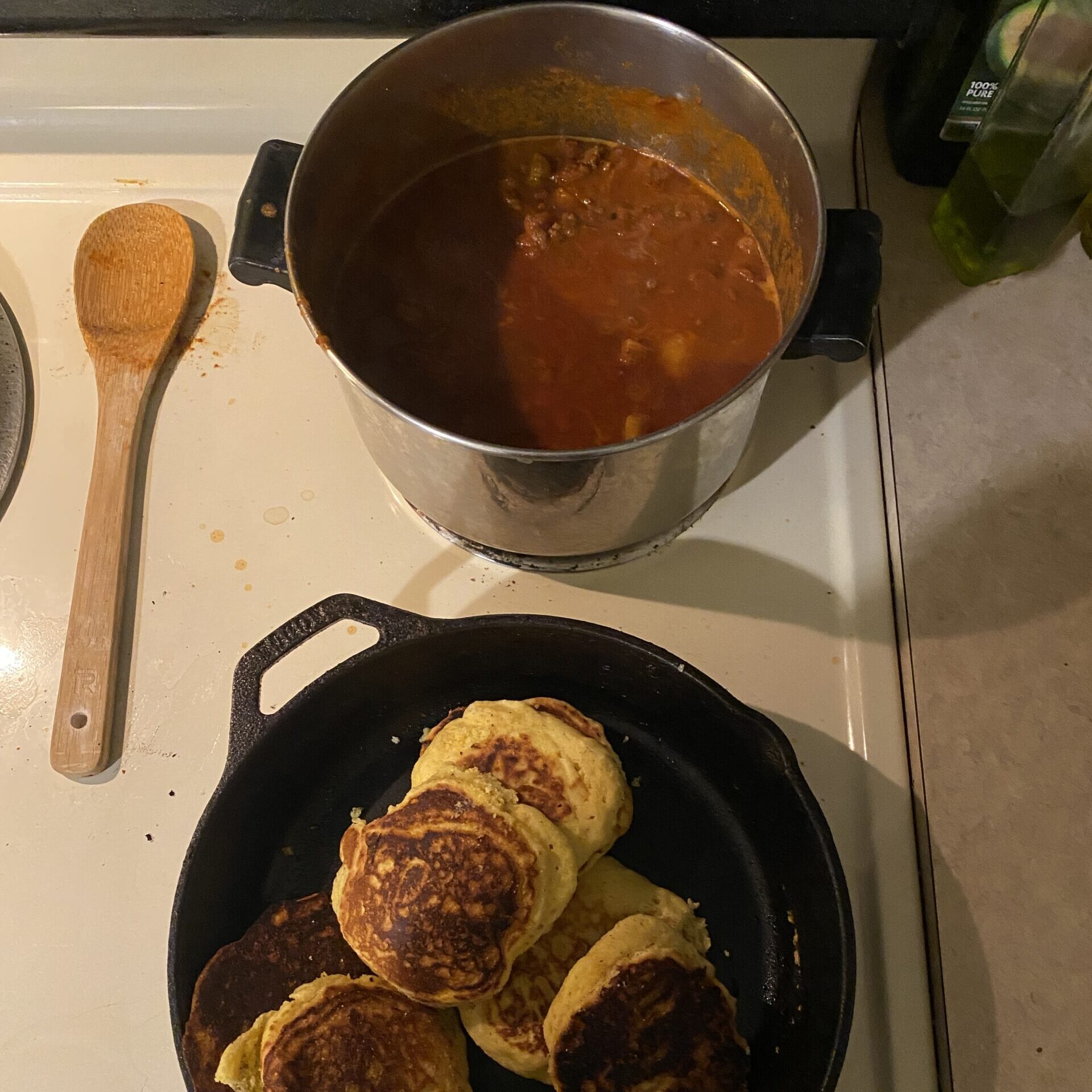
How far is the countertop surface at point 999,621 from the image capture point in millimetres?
691

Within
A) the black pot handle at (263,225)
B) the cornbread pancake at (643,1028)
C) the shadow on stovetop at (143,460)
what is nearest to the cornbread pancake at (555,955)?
the cornbread pancake at (643,1028)

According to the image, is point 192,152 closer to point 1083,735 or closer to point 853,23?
point 853,23

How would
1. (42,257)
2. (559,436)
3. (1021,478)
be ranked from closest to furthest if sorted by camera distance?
(559,436) → (1021,478) → (42,257)

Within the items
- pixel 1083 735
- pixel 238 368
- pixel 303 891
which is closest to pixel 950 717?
pixel 1083 735

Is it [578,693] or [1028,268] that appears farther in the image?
[1028,268]

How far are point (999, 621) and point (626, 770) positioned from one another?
37 cm

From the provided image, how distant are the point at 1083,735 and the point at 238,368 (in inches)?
34.3

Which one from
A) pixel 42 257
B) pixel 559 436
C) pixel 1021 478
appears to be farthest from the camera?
pixel 42 257

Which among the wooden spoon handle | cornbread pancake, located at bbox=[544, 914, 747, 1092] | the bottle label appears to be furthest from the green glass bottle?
the wooden spoon handle

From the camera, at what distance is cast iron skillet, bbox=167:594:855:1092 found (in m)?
0.63

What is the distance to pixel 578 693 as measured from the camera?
767mm

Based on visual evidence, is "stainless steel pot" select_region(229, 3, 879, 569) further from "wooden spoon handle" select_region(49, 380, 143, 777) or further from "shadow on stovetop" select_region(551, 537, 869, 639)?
"wooden spoon handle" select_region(49, 380, 143, 777)

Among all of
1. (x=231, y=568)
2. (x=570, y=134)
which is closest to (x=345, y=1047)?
(x=231, y=568)

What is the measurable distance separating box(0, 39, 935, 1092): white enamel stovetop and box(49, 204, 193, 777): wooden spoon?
0.03 meters
